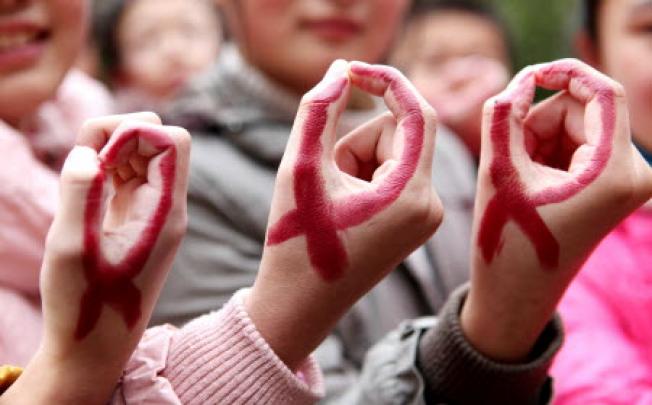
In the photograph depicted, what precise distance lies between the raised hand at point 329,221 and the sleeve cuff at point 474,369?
174 mm

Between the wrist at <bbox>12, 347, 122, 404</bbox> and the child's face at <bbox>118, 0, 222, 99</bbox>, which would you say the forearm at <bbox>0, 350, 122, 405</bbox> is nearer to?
the wrist at <bbox>12, 347, 122, 404</bbox>

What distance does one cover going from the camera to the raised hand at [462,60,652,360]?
682 millimetres

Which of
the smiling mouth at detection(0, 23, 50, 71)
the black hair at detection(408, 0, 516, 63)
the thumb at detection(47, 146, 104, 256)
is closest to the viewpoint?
the thumb at detection(47, 146, 104, 256)

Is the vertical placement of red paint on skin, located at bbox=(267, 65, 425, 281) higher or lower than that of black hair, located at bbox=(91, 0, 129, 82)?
higher

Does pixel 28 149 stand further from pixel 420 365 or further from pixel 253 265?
pixel 420 365

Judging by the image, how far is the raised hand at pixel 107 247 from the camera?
60 cm

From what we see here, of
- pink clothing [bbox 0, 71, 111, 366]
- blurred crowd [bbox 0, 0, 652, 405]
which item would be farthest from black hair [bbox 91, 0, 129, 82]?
pink clothing [bbox 0, 71, 111, 366]

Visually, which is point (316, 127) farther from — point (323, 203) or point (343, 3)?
point (343, 3)

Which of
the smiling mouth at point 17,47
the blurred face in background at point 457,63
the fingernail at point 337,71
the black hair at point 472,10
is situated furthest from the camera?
the black hair at point 472,10

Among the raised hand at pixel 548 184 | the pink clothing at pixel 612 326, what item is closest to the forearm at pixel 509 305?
the raised hand at pixel 548 184

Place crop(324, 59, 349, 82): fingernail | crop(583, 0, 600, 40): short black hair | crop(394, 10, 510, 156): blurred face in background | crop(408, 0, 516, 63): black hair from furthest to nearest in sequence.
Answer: crop(408, 0, 516, 63): black hair < crop(394, 10, 510, 156): blurred face in background < crop(583, 0, 600, 40): short black hair < crop(324, 59, 349, 82): fingernail

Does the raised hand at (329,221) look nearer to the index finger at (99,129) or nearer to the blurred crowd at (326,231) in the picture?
the blurred crowd at (326,231)

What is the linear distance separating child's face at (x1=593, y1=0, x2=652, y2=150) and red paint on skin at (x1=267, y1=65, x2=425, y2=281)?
0.46m

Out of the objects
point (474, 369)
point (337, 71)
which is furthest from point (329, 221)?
point (474, 369)
